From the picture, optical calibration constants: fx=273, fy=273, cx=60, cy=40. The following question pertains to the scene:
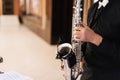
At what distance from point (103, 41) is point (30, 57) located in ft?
9.07

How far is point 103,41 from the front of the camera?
1.33 meters

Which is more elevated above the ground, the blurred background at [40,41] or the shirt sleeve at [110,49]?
the shirt sleeve at [110,49]

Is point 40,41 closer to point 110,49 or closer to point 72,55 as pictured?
point 72,55

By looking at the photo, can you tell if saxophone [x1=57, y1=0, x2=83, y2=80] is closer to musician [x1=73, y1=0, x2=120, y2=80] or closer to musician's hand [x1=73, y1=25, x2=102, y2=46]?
musician [x1=73, y1=0, x2=120, y2=80]

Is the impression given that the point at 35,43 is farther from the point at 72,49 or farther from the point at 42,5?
the point at 72,49

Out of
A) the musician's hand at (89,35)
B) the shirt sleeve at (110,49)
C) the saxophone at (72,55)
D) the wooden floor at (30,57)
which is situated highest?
the musician's hand at (89,35)

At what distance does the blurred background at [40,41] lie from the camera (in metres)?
3.35

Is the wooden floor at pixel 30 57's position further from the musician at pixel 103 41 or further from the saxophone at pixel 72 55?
the musician at pixel 103 41

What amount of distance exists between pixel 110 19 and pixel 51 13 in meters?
3.49

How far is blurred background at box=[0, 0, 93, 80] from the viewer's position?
11.0 ft

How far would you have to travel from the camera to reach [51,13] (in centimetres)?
480

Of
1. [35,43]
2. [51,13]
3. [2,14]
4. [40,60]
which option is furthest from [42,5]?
[2,14]

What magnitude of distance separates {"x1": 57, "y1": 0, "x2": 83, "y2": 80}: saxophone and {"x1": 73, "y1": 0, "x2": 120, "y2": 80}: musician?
0.10 meters

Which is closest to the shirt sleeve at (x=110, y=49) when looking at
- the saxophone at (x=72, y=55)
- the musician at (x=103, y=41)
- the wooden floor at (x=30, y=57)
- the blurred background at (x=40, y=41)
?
the musician at (x=103, y=41)
